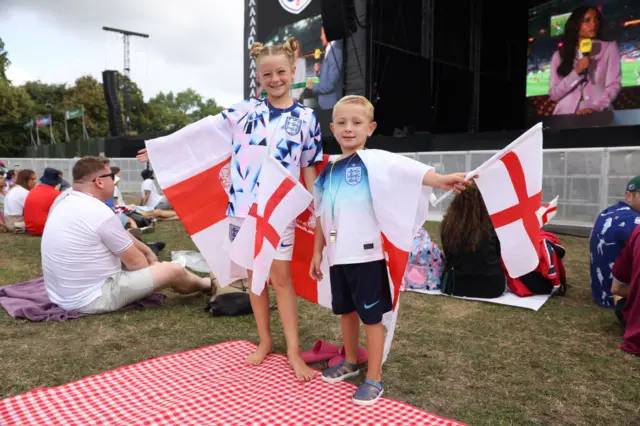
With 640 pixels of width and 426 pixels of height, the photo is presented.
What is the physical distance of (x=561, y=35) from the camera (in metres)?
12.7

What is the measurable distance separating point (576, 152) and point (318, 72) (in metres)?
6.67

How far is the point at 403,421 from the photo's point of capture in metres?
2.14

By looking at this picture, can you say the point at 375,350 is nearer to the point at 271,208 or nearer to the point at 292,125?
the point at 271,208

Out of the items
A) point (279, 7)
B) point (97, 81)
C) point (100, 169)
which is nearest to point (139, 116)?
point (97, 81)

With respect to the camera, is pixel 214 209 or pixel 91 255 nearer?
pixel 214 209

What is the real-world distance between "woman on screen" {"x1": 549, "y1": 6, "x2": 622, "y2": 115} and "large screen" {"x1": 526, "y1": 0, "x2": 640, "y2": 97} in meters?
0.16

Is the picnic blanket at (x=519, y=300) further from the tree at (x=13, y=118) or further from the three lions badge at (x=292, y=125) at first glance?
the tree at (x=13, y=118)

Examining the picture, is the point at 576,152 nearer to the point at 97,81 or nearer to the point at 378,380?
the point at 378,380

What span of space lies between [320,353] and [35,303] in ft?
8.25

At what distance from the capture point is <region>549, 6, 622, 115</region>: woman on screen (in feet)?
37.9

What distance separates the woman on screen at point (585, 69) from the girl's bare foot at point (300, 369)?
1196 centimetres

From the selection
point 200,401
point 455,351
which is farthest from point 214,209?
point 455,351

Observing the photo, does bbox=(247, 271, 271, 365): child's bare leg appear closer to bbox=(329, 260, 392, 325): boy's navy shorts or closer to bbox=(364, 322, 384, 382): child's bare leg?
bbox=(329, 260, 392, 325): boy's navy shorts

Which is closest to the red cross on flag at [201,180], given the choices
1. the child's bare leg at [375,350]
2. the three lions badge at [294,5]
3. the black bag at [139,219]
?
the child's bare leg at [375,350]
